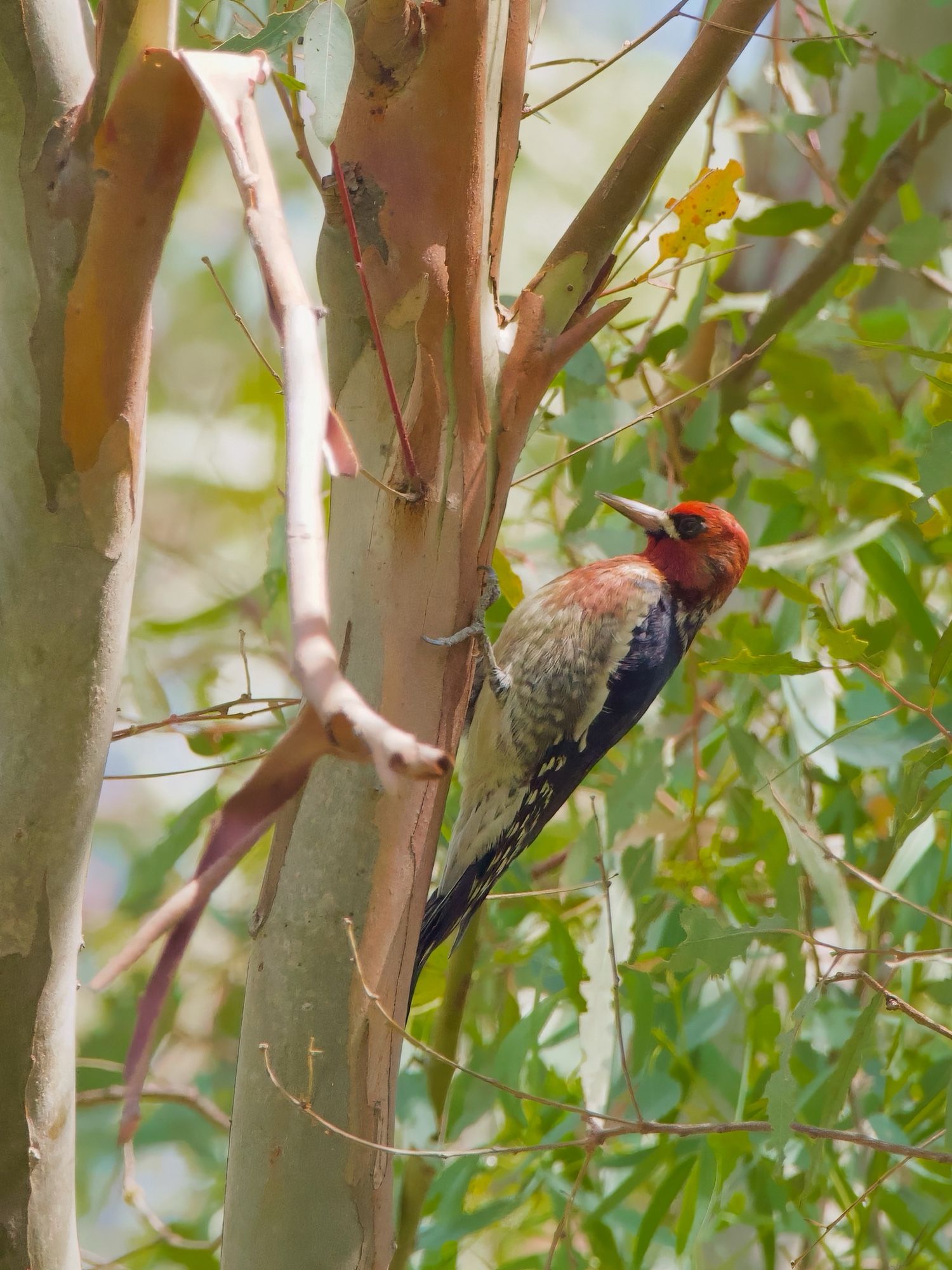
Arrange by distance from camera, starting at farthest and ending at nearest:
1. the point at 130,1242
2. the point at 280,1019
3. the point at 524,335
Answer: the point at 130,1242, the point at 524,335, the point at 280,1019

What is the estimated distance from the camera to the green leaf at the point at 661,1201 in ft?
5.13

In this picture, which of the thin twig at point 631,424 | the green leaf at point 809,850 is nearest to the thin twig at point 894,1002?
the green leaf at point 809,850

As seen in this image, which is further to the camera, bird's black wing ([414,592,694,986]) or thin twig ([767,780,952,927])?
bird's black wing ([414,592,694,986])

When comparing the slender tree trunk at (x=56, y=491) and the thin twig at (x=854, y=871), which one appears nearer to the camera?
the slender tree trunk at (x=56, y=491)

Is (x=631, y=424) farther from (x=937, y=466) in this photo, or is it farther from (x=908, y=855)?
(x=908, y=855)

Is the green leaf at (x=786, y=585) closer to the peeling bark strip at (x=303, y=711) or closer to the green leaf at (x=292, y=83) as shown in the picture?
the green leaf at (x=292, y=83)

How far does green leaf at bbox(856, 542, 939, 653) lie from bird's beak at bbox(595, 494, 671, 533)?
29cm

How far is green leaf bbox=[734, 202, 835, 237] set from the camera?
1883mm

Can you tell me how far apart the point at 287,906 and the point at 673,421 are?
1372mm

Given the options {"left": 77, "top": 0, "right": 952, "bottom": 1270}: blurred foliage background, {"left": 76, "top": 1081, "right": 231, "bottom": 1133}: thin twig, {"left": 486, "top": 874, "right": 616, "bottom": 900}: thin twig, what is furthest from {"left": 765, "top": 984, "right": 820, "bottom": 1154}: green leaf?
{"left": 76, "top": 1081, "right": 231, "bottom": 1133}: thin twig

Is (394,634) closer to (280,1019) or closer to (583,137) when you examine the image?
(280,1019)

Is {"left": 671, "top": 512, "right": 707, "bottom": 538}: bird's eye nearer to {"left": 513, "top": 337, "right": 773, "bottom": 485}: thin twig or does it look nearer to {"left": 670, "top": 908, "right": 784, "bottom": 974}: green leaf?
{"left": 513, "top": 337, "right": 773, "bottom": 485}: thin twig

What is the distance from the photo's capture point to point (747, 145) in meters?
2.70

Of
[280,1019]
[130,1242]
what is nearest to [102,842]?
[130,1242]
